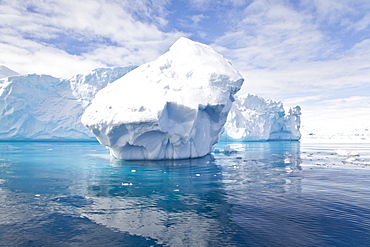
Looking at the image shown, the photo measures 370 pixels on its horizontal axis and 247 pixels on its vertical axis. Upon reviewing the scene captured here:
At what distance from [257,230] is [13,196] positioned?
8761 mm

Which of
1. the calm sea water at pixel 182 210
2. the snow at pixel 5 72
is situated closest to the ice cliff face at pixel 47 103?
the snow at pixel 5 72

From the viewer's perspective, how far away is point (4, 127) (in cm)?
4366

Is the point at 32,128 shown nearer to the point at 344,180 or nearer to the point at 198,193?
the point at 198,193

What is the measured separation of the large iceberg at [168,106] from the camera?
1822 cm

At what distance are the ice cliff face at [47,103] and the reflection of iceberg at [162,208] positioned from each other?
36.6 meters

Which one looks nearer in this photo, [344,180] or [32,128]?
[344,180]

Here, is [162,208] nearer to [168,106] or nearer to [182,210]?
[182,210]

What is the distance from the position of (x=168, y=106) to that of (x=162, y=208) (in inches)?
440

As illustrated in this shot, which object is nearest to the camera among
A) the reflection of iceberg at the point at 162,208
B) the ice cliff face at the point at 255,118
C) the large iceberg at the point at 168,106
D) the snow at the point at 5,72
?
the reflection of iceberg at the point at 162,208

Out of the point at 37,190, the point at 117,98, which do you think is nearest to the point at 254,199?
the point at 37,190

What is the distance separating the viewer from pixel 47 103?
4734 cm

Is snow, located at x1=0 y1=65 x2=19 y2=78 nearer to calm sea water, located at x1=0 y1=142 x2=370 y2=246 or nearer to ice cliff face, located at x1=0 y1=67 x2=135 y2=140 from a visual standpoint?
ice cliff face, located at x1=0 y1=67 x2=135 y2=140

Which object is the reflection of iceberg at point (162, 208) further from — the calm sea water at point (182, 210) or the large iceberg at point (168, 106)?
the large iceberg at point (168, 106)

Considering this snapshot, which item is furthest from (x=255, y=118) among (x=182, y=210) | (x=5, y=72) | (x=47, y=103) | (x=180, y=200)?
(x=5, y=72)
